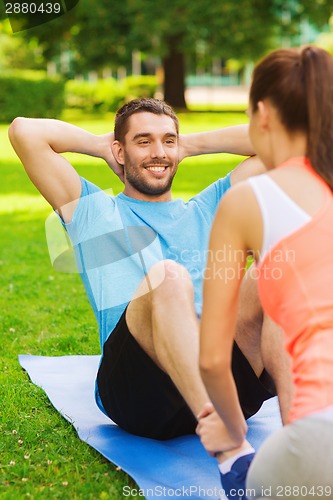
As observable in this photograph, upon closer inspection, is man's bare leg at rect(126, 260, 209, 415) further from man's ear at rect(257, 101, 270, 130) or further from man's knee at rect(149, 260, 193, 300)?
man's ear at rect(257, 101, 270, 130)

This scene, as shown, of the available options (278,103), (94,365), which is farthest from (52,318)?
(278,103)

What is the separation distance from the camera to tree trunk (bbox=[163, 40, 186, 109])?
26.7 meters

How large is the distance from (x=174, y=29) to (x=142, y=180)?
21.2 metres

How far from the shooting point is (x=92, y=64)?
88.2 ft

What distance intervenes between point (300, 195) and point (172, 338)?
90 centimetres

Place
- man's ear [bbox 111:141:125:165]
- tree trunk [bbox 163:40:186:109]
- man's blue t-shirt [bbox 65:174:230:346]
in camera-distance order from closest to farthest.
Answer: man's blue t-shirt [bbox 65:174:230:346]
man's ear [bbox 111:141:125:165]
tree trunk [bbox 163:40:186:109]

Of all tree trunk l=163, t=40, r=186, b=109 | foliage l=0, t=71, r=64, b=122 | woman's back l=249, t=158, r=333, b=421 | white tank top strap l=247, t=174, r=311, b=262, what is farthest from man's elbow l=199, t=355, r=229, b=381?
tree trunk l=163, t=40, r=186, b=109

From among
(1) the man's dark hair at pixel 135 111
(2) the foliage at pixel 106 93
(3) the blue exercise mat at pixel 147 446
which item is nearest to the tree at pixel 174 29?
(2) the foliage at pixel 106 93

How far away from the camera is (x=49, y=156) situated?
349 cm

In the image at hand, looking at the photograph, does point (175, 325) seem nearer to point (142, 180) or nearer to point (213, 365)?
point (213, 365)

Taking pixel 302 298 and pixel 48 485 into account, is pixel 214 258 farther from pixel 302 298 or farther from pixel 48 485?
pixel 48 485

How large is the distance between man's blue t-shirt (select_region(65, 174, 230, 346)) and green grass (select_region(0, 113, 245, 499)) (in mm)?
504

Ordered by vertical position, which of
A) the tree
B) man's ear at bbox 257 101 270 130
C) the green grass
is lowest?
the tree

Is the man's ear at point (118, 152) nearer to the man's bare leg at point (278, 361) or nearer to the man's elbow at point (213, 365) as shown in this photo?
the man's bare leg at point (278, 361)
